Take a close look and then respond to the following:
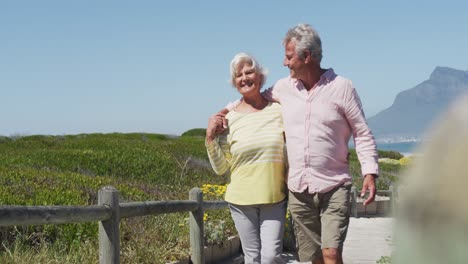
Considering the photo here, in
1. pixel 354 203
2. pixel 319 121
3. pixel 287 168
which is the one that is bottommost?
pixel 354 203

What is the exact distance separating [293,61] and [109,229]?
2464 millimetres

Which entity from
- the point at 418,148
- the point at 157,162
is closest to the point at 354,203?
the point at 157,162

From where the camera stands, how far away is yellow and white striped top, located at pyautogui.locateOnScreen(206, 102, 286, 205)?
173 inches

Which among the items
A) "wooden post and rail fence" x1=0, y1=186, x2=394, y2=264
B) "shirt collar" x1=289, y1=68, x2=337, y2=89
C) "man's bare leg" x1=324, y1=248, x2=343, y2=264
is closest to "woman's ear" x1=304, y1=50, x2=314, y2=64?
"shirt collar" x1=289, y1=68, x2=337, y2=89

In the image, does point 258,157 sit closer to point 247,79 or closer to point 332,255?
point 247,79

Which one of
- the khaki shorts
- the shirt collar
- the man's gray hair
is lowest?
the khaki shorts

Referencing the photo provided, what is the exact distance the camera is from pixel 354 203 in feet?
52.3

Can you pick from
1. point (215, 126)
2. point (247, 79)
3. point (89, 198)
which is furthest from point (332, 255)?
point (89, 198)

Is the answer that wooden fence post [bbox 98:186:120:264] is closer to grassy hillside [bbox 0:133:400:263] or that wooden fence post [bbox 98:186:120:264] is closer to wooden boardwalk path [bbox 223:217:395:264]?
grassy hillside [bbox 0:133:400:263]

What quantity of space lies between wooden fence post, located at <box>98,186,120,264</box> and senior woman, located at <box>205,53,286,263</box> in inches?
57.7

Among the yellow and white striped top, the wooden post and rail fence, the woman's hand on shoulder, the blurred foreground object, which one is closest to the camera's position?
the blurred foreground object

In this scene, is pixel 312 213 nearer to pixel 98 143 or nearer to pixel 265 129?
pixel 265 129

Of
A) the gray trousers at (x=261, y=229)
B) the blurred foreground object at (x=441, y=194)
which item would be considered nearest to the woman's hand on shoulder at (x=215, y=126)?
the gray trousers at (x=261, y=229)

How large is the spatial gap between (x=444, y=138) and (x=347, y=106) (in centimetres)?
353
